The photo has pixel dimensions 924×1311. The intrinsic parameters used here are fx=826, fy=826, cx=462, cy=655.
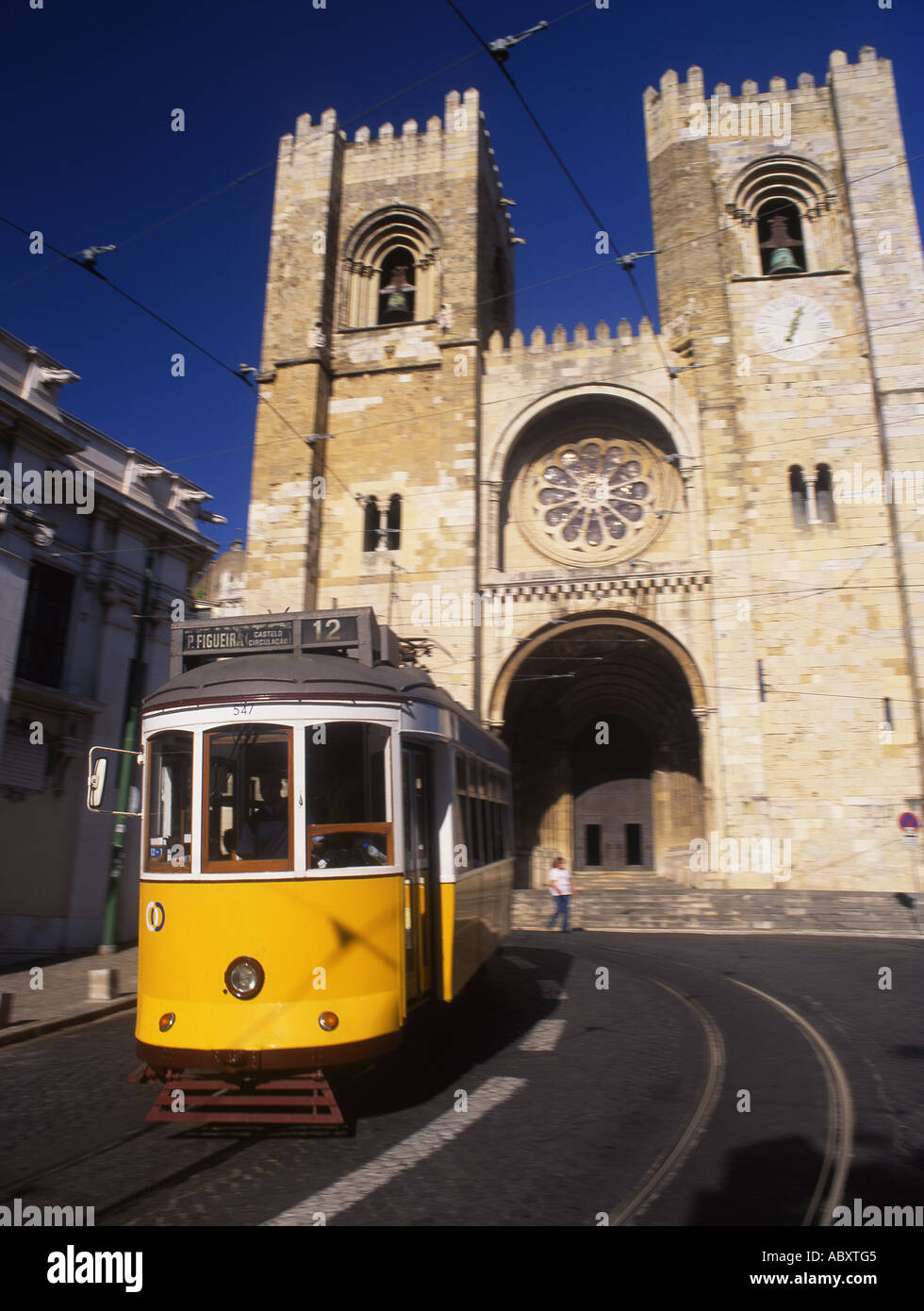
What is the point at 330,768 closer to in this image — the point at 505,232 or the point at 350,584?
the point at 350,584

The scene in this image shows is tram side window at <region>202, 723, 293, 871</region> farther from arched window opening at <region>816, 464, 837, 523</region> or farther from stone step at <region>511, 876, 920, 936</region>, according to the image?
arched window opening at <region>816, 464, 837, 523</region>

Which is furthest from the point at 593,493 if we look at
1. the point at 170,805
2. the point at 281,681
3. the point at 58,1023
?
the point at 170,805

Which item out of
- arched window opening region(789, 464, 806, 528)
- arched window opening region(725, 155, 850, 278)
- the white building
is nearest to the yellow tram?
the white building

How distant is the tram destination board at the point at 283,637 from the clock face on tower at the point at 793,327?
58.0 ft

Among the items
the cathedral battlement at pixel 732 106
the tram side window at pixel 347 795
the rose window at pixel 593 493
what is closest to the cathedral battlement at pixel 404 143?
the cathedral battlement at pixel 732 106

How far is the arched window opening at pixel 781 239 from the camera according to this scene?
65.3 feet

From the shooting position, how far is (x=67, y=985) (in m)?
10.2

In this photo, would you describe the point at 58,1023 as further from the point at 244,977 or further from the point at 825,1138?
the point at 825,1138

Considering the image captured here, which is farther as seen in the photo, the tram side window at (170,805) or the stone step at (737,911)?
the stone step at (737,911)

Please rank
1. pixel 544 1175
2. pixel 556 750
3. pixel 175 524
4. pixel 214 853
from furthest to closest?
pixel 556 750 < pixel 175 524 < pixel 214 853 < pixel 544 1175

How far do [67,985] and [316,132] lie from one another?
23.7 m

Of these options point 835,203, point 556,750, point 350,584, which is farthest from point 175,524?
point 835,203

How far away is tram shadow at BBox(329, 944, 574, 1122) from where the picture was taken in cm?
547

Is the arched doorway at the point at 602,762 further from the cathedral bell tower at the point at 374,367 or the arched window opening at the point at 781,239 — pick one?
the arched window opening at the point at 781,239
